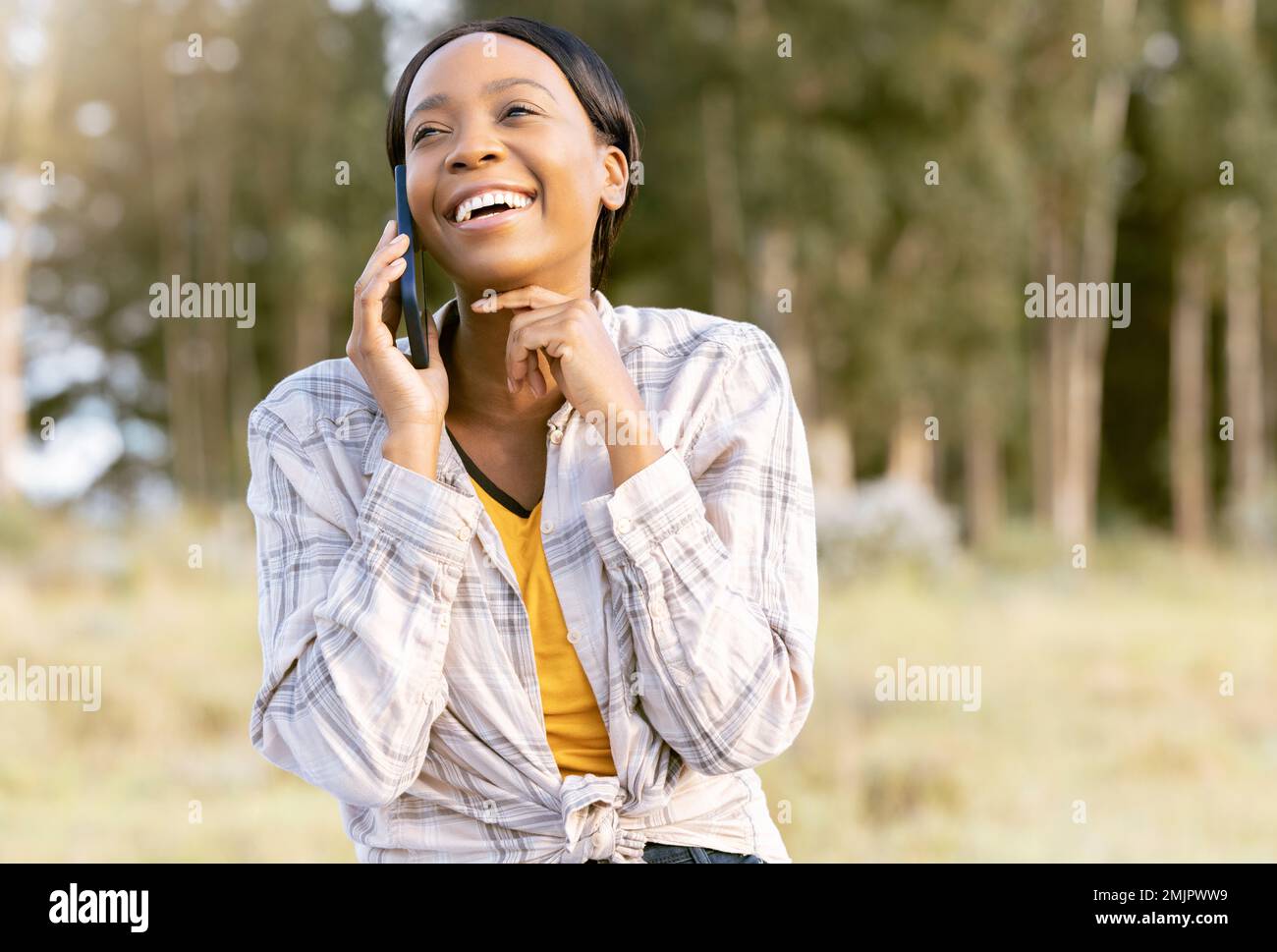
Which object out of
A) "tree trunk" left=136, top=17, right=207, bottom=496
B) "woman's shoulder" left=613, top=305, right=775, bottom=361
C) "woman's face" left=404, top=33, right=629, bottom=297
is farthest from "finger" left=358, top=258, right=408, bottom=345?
"tree trunk" left=136, top=17, right=207, bottom=496

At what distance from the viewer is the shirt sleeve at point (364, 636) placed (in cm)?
190

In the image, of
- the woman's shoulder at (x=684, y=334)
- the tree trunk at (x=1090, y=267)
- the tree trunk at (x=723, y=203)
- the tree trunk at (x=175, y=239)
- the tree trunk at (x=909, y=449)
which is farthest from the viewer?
the tree trunk at (x=175, y=239)

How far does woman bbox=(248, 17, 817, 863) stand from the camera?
1938mm

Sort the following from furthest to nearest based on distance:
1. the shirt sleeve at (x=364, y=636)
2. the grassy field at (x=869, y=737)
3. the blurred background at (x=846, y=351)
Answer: the blurred background at (x=846, y=351)
the grassy field at (x=869, y=737)
the shirt sleeve at (x=364, y=636)

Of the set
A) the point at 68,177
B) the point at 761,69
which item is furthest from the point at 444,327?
the point at 68,177

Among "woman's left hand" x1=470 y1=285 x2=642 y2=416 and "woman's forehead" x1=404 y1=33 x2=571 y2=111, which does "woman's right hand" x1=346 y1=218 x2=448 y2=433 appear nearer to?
"woman's left hand" x1=470 y1=285 x2=642 y2=416

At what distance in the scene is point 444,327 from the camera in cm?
236

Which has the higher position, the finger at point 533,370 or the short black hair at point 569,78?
the short black hair at point 569,78

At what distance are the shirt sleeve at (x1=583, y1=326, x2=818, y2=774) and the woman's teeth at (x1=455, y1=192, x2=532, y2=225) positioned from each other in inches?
18.6

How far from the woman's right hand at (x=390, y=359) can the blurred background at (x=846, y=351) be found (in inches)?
184

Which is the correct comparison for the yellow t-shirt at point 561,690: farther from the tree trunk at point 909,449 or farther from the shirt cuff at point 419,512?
the tree trunk at point 909,449

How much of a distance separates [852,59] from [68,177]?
10.7 meters

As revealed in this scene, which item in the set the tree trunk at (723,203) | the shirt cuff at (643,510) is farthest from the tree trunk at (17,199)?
the shirt cuff at (643,510)

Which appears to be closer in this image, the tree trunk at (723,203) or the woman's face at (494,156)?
the woman's face at (494,156)
